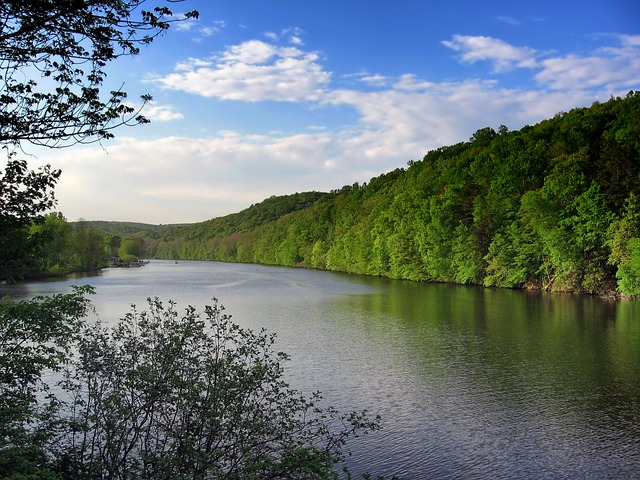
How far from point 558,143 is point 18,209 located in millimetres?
50336

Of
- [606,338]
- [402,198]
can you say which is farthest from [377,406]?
[402,198]

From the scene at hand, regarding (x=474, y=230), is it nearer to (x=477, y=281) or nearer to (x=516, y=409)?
(x=477, y=281)

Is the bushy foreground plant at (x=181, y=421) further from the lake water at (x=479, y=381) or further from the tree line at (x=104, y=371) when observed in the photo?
the lake water at (x=479, y=381)

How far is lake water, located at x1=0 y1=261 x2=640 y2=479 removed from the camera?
12.2 m

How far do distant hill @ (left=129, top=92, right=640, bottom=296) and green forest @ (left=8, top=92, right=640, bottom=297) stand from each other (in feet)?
0.34

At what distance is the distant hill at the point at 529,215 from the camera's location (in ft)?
142

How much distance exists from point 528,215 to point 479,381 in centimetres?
3505

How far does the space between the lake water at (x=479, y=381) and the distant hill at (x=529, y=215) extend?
8.38m

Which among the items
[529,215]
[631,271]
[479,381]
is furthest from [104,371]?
[529,215]

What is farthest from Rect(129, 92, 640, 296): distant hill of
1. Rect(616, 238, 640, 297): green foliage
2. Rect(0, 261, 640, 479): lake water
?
Rect(0, 261, 640, 479): lake water

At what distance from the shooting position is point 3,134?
762 cm

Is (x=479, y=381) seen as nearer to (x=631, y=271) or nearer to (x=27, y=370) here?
(x=27, y=370)

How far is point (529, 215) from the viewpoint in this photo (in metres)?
49.5

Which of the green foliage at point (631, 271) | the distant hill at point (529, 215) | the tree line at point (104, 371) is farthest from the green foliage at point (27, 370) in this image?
the distant hill at point (529, 215)
